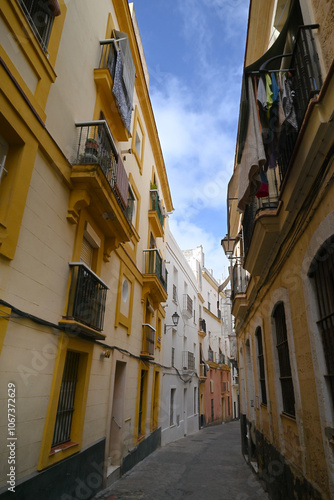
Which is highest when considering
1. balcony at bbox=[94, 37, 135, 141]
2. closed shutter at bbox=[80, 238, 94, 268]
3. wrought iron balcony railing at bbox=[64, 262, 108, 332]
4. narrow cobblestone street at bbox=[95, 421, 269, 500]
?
balcony at bbox=[94, 37, 135, 141]

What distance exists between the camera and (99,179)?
5.66 m

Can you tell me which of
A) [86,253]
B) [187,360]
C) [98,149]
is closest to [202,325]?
[187,360]

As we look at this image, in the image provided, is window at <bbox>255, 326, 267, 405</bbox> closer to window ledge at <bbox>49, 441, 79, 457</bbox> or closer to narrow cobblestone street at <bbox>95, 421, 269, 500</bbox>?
narrow cobblestone street at <bbox>95, 421, 269, 500</bbox>

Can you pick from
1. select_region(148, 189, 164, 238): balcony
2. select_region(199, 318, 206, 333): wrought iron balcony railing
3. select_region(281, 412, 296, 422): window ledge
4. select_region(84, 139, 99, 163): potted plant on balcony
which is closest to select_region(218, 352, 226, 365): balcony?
select_region(199, 318, 206, 333): wrought iron balcony railing

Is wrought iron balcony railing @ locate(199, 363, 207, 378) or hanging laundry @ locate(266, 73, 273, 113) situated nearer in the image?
hanging laundry @ locate(266, 73, 273, 113)

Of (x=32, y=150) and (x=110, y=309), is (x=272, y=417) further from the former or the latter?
(x=32, y=150)

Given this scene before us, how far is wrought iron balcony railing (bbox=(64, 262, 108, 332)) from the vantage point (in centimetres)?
534

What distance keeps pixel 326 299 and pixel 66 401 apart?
4.29 m

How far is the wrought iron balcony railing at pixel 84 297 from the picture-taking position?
17.5 ft

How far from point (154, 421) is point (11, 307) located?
34.5ft

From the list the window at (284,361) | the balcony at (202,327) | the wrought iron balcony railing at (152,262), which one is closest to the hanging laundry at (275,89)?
the window at (284,361)

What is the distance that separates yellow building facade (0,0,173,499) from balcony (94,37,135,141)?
0.03 metres

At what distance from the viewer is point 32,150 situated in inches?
172

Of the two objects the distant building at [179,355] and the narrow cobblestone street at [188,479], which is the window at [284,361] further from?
the distant building at [179,355]
